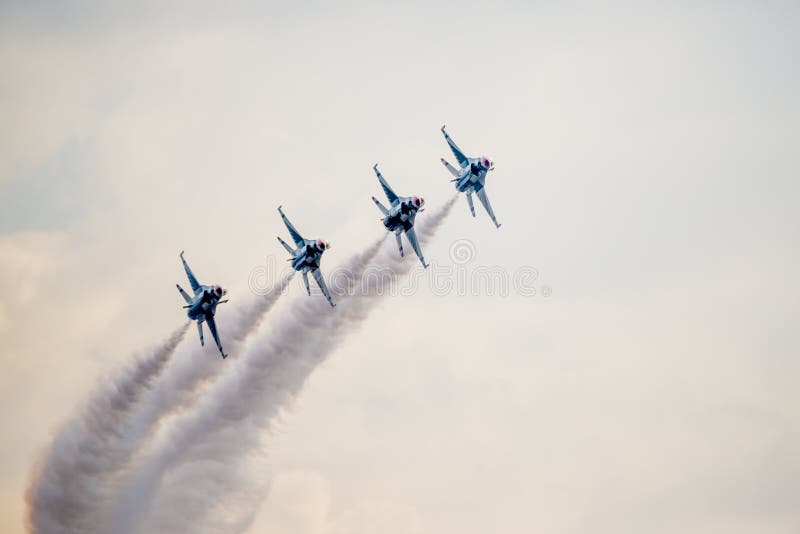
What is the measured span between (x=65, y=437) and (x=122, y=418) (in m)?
5.22

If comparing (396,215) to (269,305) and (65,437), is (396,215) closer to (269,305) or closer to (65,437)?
A: (269,305)

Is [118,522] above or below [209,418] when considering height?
below

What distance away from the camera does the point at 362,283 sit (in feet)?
288

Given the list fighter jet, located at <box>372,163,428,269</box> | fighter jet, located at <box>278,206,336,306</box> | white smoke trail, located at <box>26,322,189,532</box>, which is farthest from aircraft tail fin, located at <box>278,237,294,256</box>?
white smoke trail, located at <box>26,322,189,532</box>

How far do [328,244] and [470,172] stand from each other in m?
14.3

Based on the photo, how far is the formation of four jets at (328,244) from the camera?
7994 centimetres

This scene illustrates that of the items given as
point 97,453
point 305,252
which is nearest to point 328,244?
point 305,252

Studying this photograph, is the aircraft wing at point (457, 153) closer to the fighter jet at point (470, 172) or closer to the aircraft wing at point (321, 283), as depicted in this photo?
the fighter jet at point (470, 172)

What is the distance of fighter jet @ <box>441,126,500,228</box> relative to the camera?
86.8m

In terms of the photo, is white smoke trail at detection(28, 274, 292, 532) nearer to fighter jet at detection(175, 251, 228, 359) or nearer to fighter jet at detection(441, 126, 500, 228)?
fighter jet at detection(175, 251, 228, 359)

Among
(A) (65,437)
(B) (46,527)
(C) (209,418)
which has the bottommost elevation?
(B) (46,527)

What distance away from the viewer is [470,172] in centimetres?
8669

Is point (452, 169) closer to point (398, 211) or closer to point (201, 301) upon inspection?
point (398, 211)

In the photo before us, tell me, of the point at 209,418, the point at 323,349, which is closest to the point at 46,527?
the point at 209,418
